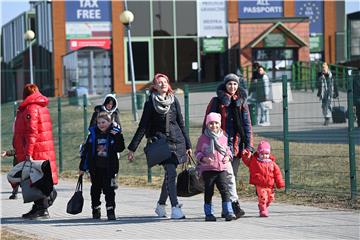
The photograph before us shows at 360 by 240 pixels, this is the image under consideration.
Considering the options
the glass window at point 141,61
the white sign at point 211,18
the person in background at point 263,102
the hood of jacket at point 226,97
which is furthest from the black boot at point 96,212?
the white sign at point 211,18

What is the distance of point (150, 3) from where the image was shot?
49062mm

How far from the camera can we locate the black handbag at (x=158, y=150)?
10.8 meters

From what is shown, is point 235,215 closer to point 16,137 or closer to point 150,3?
point 16,137

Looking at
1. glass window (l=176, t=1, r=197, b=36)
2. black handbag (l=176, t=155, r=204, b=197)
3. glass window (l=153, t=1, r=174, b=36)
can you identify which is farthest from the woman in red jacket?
glass window (l=176, t=1, r=197, b=36)

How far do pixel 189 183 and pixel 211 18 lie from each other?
129ft

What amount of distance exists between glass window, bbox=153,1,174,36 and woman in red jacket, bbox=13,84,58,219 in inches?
1490

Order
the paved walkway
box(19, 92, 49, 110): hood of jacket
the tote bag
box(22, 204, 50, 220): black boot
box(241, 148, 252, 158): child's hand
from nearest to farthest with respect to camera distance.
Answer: the paved walkway → the tote bag → box(241, 148, 252, 158): child's hand → box(22, 204, 50, 220): black boot → box(19, 92, 49, 110): hood of jacket

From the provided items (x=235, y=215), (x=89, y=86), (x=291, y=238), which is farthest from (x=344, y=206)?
(x=89, y=86)

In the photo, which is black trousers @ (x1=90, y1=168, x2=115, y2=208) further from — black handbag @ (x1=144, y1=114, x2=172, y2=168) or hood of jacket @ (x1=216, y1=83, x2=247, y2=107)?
hood of jacket @ (x1=216, y1=83, x2=247, y2=107)

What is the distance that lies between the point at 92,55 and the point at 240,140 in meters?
38.8

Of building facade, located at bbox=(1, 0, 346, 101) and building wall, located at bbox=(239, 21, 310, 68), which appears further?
building facade, located at bbox=(1, 0, 346, 101)

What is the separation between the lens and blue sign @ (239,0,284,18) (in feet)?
166

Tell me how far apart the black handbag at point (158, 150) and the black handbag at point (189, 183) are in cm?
50

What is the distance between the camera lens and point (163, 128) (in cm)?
1091
